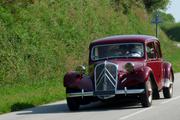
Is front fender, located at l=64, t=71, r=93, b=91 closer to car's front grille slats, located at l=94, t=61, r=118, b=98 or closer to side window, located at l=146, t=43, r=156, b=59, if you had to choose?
car's front grille slats, located at l=94, t=61, r=118, b=98

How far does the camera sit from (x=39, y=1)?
31609 millimetres

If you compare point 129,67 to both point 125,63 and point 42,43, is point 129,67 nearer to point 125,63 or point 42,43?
point 125,63

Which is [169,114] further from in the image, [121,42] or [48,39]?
[48,39]

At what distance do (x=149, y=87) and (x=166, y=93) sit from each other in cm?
276

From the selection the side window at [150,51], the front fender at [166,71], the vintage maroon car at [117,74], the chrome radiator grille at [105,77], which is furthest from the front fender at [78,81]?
the front fender at [166,71]

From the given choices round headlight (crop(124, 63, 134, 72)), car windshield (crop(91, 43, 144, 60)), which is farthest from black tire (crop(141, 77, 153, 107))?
car windshield (crop(91, 43, 144, 60))

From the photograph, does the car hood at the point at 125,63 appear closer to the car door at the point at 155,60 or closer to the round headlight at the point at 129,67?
the round headlight at the point at 129,67

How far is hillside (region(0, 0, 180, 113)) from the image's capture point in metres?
21.8

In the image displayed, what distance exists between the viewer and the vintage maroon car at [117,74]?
53.3 feet

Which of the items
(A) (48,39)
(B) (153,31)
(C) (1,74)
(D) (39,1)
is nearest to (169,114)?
(C) (1,74)

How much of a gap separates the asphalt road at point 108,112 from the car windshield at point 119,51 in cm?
135

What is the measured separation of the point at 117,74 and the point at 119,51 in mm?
1678

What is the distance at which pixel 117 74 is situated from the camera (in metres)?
16.3

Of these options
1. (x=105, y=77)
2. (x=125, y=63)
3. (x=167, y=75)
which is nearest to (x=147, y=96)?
(x=125, y=63)
